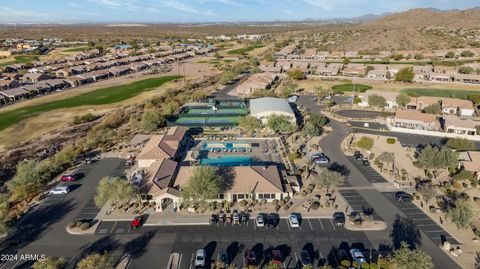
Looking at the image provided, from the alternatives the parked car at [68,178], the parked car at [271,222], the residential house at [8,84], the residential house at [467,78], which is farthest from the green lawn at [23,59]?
the residential house at [467,78]

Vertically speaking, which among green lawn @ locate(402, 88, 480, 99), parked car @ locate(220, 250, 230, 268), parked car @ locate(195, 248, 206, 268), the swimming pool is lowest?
parked car @ locate(220, 250, 230, 268)

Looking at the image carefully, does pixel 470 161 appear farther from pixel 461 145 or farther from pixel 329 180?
pixel 329 180

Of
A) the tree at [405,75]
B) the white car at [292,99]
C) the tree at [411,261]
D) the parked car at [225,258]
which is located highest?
the tree at [405,75]

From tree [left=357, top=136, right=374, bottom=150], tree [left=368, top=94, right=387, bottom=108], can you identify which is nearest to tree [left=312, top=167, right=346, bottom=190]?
tree [left=357, top=136, right=374, bottom=150]

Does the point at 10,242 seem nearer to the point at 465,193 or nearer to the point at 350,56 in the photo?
the point at 465,193

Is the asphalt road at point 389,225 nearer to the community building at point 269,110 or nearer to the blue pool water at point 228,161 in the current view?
the blue pool water at point 228,161

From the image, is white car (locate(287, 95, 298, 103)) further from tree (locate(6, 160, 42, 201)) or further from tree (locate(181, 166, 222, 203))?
tree (locate(6, 160, 42, 201))

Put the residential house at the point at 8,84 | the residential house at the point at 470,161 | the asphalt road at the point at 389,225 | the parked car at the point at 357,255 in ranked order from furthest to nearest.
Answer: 1. the residential house at the point at 8,84
2. the residential house at the point at 470,161
3. the asphalt road at the point at 389,225
4. the parked car at the point at 357,255
